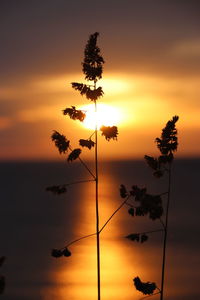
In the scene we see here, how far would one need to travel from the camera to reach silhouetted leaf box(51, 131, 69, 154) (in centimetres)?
633

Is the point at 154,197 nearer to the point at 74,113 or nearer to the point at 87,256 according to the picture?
the point at 74,113

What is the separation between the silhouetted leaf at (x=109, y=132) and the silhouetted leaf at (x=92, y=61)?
643 mm

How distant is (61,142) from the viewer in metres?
6.38

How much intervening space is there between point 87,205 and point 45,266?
196ft

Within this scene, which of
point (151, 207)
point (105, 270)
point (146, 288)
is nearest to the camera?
point (151, 207)

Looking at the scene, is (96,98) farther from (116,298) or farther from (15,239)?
(15,239)

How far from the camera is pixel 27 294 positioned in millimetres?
43719

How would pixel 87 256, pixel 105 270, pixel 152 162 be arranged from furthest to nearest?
pixel 87 256, pixel 105 270, pixel 152 162

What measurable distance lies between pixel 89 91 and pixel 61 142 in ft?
2.23

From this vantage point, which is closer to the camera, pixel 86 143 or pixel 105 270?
pixel 86 143

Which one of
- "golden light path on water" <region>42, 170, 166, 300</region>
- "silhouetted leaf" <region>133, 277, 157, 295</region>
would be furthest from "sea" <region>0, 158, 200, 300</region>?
"silhouetted leaf" <region>133, 277, 157, 295</region>

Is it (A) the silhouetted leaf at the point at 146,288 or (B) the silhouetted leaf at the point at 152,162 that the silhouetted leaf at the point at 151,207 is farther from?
(B) the silhouetted leaf at the point at 152,162

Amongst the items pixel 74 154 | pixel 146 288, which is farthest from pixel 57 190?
pixel 146 288

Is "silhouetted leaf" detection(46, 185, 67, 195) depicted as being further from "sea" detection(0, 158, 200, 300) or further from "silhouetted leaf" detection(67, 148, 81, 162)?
"sea" detection(0, 158, 200, 300)
